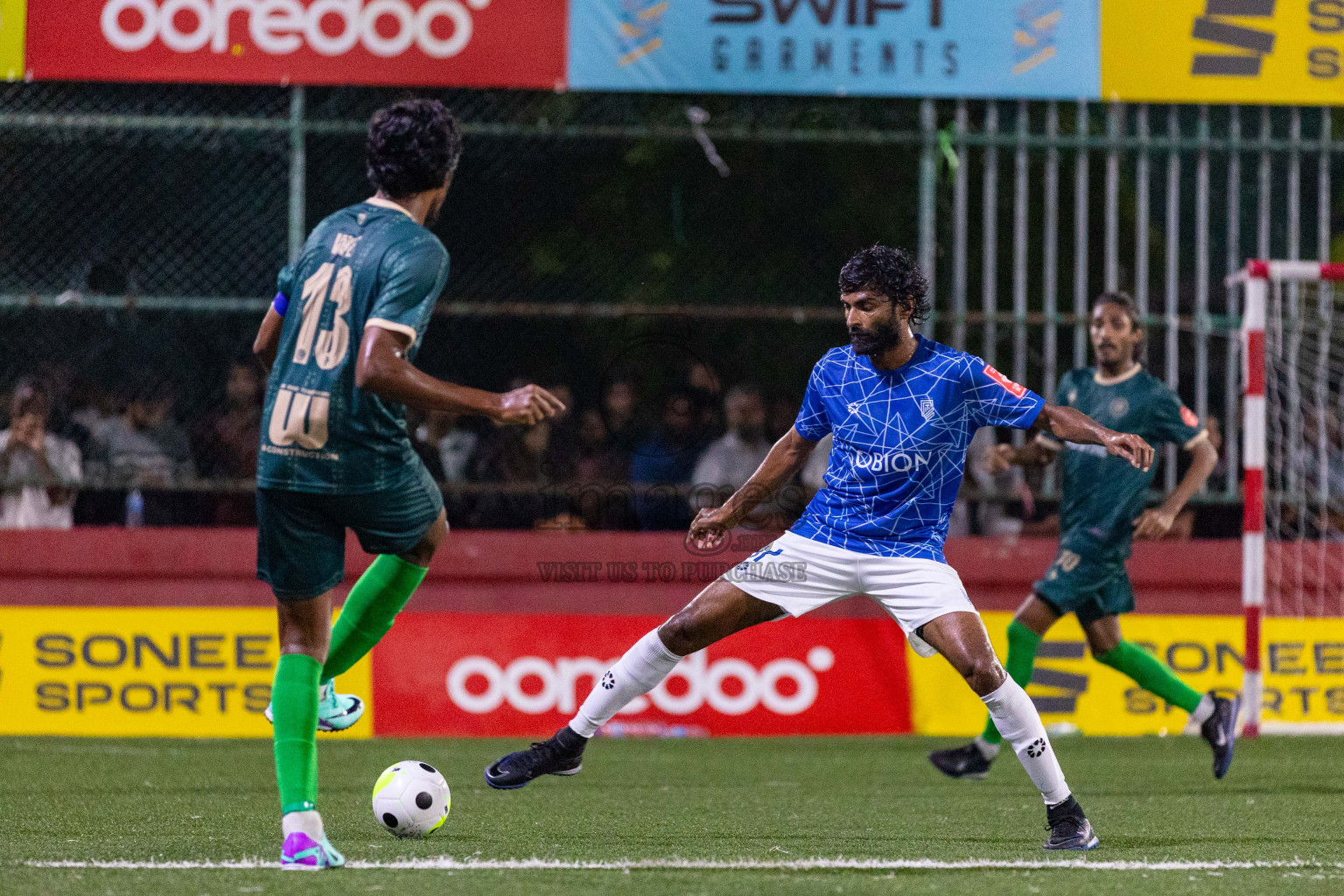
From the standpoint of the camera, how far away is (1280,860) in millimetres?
5168

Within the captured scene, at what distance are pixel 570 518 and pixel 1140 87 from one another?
441cm

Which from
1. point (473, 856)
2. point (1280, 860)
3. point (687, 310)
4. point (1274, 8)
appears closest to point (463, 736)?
point (687, 310)

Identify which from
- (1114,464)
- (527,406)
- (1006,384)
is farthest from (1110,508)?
(527,406)

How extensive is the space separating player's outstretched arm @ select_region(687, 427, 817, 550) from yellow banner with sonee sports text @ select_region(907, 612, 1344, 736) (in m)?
4.51

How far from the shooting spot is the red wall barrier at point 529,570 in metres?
9.97

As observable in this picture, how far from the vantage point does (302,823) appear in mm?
4562

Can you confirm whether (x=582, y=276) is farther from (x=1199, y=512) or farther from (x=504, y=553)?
(x=1199, y=512)

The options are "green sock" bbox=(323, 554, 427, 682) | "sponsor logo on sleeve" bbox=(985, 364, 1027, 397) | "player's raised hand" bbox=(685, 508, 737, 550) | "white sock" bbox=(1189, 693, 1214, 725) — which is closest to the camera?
"green sock" bbox=(323, 554, 427, 682)

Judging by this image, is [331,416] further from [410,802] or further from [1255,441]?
[1255,441]

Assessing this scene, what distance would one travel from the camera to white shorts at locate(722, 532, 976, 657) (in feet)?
17.8

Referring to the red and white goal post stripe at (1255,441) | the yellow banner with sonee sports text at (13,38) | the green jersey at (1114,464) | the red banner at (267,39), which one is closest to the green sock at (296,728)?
the green jersey at (1114,464)

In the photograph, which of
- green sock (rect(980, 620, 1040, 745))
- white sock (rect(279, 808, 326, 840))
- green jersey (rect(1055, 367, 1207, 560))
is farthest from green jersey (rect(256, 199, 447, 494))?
green jersey (rect(1055, 367, 1207, 560))

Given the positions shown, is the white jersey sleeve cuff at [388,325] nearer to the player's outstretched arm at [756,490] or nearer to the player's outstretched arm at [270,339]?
the player's outstretched arm at [270,339]

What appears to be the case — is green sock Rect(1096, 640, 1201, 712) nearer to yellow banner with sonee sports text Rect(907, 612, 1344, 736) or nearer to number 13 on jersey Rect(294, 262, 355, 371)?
yellow banner with sonee sports text Rect(907, 612, 1344, 736)
